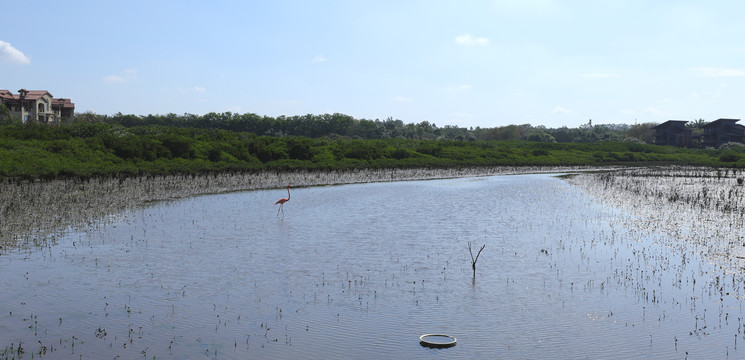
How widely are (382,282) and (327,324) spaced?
256 centimetres

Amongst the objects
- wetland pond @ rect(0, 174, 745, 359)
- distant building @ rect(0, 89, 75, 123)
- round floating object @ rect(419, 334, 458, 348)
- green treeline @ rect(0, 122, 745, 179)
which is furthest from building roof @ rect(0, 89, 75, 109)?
round floating object @ rect(419, 334, 458, 348)

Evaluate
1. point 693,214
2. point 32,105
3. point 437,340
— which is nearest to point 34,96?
point 32,105

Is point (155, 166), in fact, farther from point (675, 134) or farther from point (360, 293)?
point (675, 134)

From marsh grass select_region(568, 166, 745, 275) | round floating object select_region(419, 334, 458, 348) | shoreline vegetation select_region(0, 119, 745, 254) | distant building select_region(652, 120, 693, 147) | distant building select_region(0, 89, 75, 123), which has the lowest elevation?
round floating object select_region(419, 334, 458, 348)

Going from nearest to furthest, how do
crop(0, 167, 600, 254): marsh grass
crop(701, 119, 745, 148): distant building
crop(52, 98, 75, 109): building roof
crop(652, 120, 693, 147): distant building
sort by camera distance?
crop(0, 167, 600, 254): marsh grass < crop(52, 98, 75, 109): building roof < crop(701, 119, 745, 148): distant building < crop(652, 120, 693, 147): distant building

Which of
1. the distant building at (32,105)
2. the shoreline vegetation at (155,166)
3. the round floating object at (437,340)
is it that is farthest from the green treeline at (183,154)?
the distant building at (32,105)

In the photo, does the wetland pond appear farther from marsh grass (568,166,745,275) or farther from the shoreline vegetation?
the shoreline vegetation

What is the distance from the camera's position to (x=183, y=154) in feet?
137

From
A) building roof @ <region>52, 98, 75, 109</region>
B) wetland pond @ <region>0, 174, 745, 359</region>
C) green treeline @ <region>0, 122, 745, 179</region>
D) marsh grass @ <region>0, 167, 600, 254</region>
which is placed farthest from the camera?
building roof @ <region>52, 98, 75, 109</region>

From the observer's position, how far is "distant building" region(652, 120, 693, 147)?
102000 millimetres

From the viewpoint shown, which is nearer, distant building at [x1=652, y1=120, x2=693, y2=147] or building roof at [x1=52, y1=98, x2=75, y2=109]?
building roof at [x1=52, y1=98, x2=75, y2=109]

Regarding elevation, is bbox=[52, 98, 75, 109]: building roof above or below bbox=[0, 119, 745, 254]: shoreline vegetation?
above

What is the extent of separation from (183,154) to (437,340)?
37.2 meters

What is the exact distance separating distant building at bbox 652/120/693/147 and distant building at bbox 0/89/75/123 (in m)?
96.0
